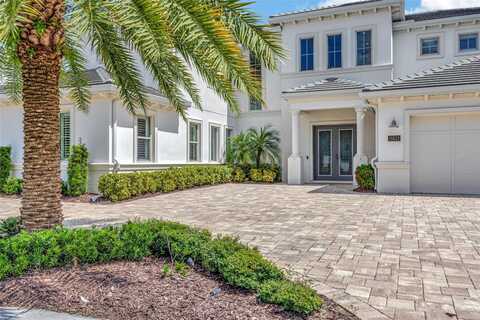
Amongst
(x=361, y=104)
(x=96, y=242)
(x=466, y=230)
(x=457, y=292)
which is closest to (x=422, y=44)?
(x=361, y=104)

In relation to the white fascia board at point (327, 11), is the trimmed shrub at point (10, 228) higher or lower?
lower

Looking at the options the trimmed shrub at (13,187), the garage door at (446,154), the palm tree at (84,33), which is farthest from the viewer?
the trimmed shrub at (13,187)

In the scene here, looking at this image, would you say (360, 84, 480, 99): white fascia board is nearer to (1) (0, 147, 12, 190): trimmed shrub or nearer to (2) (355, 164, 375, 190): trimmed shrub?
(2) (355, 164, 375, 190): trimmed shrub

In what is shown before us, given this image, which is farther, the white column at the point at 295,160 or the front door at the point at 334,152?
the front door at the point at 334,152

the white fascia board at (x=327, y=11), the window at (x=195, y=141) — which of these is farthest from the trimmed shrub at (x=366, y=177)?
the white fascia board at (x=327, y=11)

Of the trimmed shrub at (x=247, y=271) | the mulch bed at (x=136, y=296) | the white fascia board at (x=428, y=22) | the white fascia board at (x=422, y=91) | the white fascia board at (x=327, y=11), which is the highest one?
the white fascia board at (x=327, y=11)

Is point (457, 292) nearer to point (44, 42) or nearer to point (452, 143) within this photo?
point (44, 42)

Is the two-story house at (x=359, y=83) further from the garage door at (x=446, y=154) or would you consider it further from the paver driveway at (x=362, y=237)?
the paver driveway at (x=362, y=237)

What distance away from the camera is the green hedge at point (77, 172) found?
43.2ft

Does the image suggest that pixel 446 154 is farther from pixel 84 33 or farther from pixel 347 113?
pixel 84 33

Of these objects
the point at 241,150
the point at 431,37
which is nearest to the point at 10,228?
the point at 241,150

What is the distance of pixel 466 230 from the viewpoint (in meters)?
7.55

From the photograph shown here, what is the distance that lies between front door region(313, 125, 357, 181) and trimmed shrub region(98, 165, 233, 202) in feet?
15.0

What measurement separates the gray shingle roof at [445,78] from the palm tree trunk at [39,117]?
1132cm
